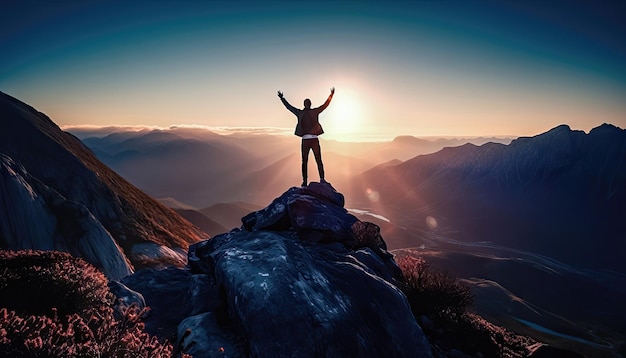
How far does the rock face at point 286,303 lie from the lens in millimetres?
6535

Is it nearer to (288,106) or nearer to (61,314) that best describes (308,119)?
(288,106)

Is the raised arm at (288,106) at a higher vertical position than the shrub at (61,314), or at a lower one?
higher

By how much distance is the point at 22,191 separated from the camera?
54.6 metres

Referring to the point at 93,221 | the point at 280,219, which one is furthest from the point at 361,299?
the point at 93,221

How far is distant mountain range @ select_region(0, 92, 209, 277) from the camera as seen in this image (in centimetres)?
5325

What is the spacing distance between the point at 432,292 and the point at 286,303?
6.42 metres

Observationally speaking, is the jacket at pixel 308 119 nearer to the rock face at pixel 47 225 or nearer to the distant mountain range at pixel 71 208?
the rock face at pixel 47 225

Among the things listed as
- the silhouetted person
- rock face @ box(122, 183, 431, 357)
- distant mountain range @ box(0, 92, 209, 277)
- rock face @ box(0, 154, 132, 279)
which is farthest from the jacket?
distant mountain range @ box(0, 92, 209, 277)

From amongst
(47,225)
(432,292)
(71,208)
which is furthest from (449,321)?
(71,208)

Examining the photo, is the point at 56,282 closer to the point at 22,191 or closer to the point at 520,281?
the point at 22,191

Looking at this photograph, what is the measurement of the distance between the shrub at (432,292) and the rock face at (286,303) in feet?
3.25

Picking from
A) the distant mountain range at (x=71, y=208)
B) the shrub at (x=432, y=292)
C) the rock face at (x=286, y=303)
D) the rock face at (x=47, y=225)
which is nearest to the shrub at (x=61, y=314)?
the rock face at (x=286, y=303)

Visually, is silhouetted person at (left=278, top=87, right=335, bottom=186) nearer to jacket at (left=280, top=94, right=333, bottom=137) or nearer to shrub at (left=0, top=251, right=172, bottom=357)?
jacket at (left=280, top=94, right=333, bottom=137)

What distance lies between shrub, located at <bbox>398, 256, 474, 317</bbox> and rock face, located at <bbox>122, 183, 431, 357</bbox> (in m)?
0.99
